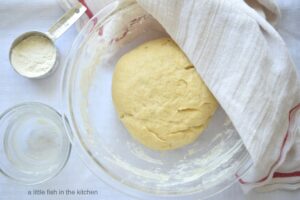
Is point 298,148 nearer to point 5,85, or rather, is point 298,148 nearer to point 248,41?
point 248,41

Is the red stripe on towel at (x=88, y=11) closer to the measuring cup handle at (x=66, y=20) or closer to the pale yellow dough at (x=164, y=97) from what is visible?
the measuring cup handle at (x=66, y=20)

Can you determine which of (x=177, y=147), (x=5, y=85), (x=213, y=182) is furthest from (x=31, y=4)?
(x=213, y=182)

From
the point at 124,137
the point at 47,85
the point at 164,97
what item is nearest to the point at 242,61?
the point at 164,97

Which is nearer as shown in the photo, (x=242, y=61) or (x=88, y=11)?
(x=242, y=61)

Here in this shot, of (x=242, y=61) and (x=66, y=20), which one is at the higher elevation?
(x=66, y=20)

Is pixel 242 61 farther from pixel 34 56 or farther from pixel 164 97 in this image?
pixel 34 56

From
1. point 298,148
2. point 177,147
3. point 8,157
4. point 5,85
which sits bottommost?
point 298,148

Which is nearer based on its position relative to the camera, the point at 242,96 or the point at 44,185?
the point at 242,96
